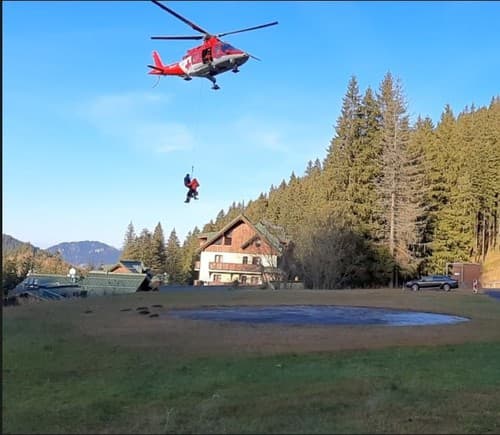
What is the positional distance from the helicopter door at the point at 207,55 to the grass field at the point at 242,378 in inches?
224

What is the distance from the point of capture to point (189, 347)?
11492 millimetres

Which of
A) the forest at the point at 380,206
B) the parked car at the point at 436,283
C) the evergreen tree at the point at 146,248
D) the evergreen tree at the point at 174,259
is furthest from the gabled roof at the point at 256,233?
the evergreen tree at the point at 146,248

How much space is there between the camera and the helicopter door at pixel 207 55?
39.1 ft

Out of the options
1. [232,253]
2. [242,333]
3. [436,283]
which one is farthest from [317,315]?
[232,253]

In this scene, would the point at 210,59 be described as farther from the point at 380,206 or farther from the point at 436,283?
the point at 380,206

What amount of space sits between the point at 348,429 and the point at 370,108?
4552 cm

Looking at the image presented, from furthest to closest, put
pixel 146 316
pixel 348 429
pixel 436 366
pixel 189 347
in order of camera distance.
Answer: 1. pixel 146 316
2. pixel 189 347
3. pixel 436 366
4. pixel 348 429

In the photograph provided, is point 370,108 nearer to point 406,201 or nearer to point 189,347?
point 406,201

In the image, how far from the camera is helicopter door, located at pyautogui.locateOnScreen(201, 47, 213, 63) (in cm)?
1192

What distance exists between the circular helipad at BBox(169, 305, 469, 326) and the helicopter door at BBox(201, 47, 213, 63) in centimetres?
800

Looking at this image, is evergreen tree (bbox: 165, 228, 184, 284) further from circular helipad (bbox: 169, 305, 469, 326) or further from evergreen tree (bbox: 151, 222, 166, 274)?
circular helipad (bbox: 169, 305, 469, 326)

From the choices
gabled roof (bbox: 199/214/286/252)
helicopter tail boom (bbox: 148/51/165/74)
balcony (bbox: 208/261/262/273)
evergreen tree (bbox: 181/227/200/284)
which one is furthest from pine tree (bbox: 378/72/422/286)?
evergreen tree (bbox: 181/227/200/284)

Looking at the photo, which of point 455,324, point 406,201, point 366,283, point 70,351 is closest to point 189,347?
point 70,351

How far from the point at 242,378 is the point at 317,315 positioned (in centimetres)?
1170
